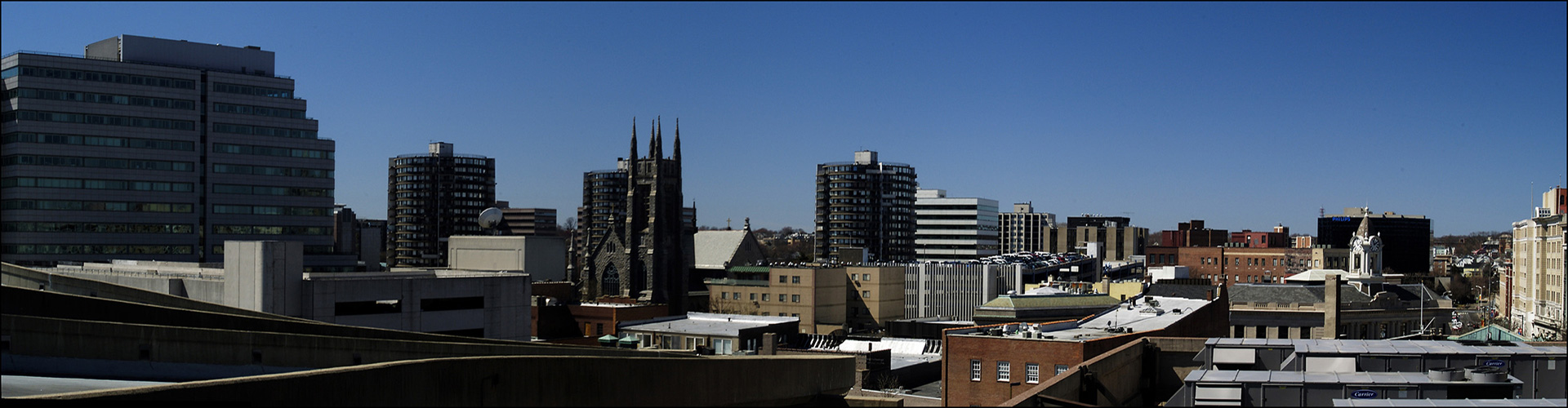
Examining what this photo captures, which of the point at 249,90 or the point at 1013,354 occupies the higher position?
the point at 249,90

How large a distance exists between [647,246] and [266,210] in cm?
3928

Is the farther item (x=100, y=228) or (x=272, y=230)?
(x=272, y=230)

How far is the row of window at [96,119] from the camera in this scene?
81.8 metres

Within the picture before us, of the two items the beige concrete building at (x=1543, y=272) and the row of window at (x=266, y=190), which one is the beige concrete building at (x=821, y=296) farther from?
the beige concrete building at (x=1543, y=272)

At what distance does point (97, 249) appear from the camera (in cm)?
8438

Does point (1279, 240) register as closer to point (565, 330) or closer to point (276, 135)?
point (565, 330)

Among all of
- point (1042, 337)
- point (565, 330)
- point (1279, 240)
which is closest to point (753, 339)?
point (565, 330)

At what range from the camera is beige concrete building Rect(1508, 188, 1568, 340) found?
8144 cm

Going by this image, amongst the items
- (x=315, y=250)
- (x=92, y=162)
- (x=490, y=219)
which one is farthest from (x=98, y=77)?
(x=490, y=219)

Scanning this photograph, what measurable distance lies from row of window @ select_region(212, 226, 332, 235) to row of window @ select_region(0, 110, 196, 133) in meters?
8.30

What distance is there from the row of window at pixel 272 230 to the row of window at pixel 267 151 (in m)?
5.87

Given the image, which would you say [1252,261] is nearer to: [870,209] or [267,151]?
[870,209]

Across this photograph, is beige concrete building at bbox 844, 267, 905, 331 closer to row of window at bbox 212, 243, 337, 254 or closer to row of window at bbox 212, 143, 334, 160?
row of window at bbox 212, 243, 337, 254

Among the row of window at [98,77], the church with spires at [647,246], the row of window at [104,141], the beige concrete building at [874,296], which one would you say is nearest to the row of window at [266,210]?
the row of window at [104,141]
